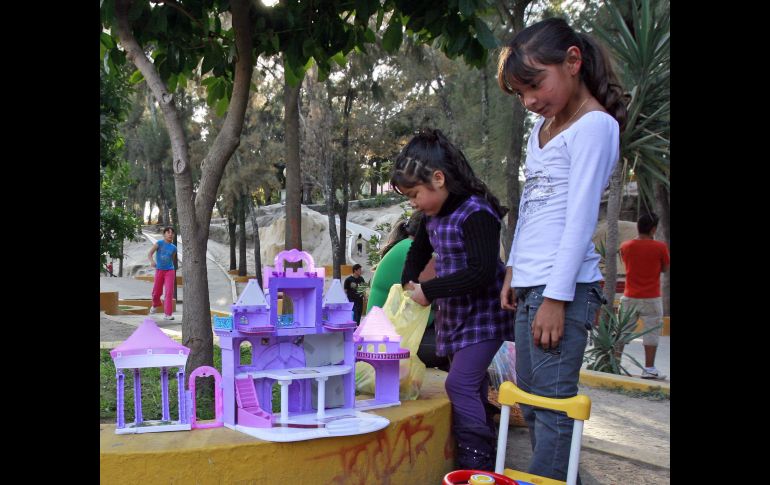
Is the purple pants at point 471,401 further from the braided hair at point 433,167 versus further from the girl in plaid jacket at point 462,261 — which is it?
the braided hair at point 433,167

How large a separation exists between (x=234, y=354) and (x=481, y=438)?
130 cm

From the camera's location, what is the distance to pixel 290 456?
2699 millimetres

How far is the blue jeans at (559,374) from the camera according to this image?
2248mm

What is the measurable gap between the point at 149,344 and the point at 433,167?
4.87 feet

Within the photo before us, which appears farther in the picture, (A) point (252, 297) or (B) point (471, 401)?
(B) point (471, 401)

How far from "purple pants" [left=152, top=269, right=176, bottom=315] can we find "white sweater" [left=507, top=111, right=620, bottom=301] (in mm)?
9855

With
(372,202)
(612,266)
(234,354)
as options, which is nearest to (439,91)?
(372,202)

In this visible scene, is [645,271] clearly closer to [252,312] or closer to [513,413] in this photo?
[513,413]

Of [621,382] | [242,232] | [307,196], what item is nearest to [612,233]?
[621,382]

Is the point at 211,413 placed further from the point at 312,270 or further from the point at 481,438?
the point at 481,438

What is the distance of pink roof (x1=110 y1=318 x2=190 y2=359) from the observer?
2652mm

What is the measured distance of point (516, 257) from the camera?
98.3 inches

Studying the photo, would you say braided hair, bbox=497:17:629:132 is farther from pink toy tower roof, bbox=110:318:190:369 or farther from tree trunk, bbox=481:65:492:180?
tree trunk, bbox=481:65:492:180

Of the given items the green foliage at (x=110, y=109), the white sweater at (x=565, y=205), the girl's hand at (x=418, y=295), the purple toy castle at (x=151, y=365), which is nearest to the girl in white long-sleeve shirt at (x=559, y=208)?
the white sweater at (x=565, y=205)
